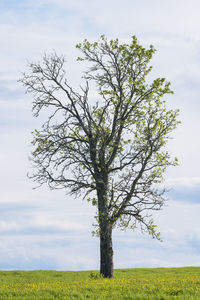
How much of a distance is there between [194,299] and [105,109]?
17.5m

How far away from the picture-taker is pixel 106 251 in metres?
27.7

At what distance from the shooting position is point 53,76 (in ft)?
102

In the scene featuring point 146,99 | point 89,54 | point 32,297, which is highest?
point 89,54

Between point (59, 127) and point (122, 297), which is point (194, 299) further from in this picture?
point (59, 127)

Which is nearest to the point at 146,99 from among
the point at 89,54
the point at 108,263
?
the point at 89,54

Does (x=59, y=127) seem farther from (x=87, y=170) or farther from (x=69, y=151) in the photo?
(x=87, y=170)

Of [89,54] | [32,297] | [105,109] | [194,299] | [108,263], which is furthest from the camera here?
[89,54]

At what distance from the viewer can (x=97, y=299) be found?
610 inches

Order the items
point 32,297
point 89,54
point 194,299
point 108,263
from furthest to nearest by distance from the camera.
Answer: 1. point 89,54
2. point 108,263
3. point 32,297
4. point 194,299

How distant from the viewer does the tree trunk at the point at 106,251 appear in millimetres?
27531

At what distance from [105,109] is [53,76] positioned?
16.7ft

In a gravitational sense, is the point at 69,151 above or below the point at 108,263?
above

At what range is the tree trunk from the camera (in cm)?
2753

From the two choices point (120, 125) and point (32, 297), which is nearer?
point (32, 297)
